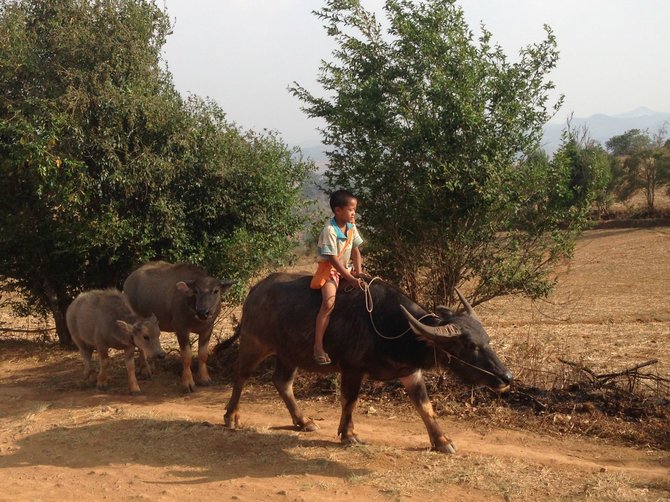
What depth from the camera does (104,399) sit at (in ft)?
34.2

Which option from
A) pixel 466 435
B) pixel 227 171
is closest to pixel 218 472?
pixel 466 435

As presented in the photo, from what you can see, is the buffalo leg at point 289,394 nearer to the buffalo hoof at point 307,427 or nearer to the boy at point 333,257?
the buffalo hoof at point 307,427

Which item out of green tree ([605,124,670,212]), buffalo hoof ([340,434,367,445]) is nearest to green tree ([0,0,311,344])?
buffalo hoof ([340,434,367,445])

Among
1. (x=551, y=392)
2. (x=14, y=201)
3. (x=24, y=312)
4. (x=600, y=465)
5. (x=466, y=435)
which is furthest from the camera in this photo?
(x=24, y=312)

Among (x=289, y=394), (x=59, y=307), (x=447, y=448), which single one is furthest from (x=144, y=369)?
(x=447, y=448)

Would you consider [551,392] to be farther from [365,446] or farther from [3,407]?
[3,407]

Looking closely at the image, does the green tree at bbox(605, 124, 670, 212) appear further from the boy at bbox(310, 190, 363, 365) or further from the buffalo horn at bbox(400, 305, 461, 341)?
the buffalo horn at bbox(400, 305, 461, 341)

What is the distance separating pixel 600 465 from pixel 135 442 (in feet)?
17.8

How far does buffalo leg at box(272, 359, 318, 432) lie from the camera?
829 centimetres

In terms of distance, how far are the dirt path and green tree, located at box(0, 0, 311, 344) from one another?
3676 millimetres

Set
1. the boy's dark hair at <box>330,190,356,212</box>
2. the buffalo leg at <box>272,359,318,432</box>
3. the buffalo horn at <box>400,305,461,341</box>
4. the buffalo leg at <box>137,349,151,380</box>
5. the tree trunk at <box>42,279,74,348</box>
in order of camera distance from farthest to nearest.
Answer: the tree trunk at <box>42,279,74,348</box>
the buffalo leg at <box>137,349,151,380</box>
the buffalo leg at <box>272,359,318,432</box>
the boy's dark hair at <box>330,190,356,212</box>
the buffalo horn at <box>400,305,461,341</box>

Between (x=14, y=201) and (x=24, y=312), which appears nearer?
(x=14, y=201)

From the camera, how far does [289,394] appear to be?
8359 mm

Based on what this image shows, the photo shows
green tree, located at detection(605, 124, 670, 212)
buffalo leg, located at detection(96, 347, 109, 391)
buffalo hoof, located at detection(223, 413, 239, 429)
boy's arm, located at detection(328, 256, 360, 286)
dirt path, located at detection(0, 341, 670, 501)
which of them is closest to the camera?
dirt path, located at detection(0, 341, 670, 501)
